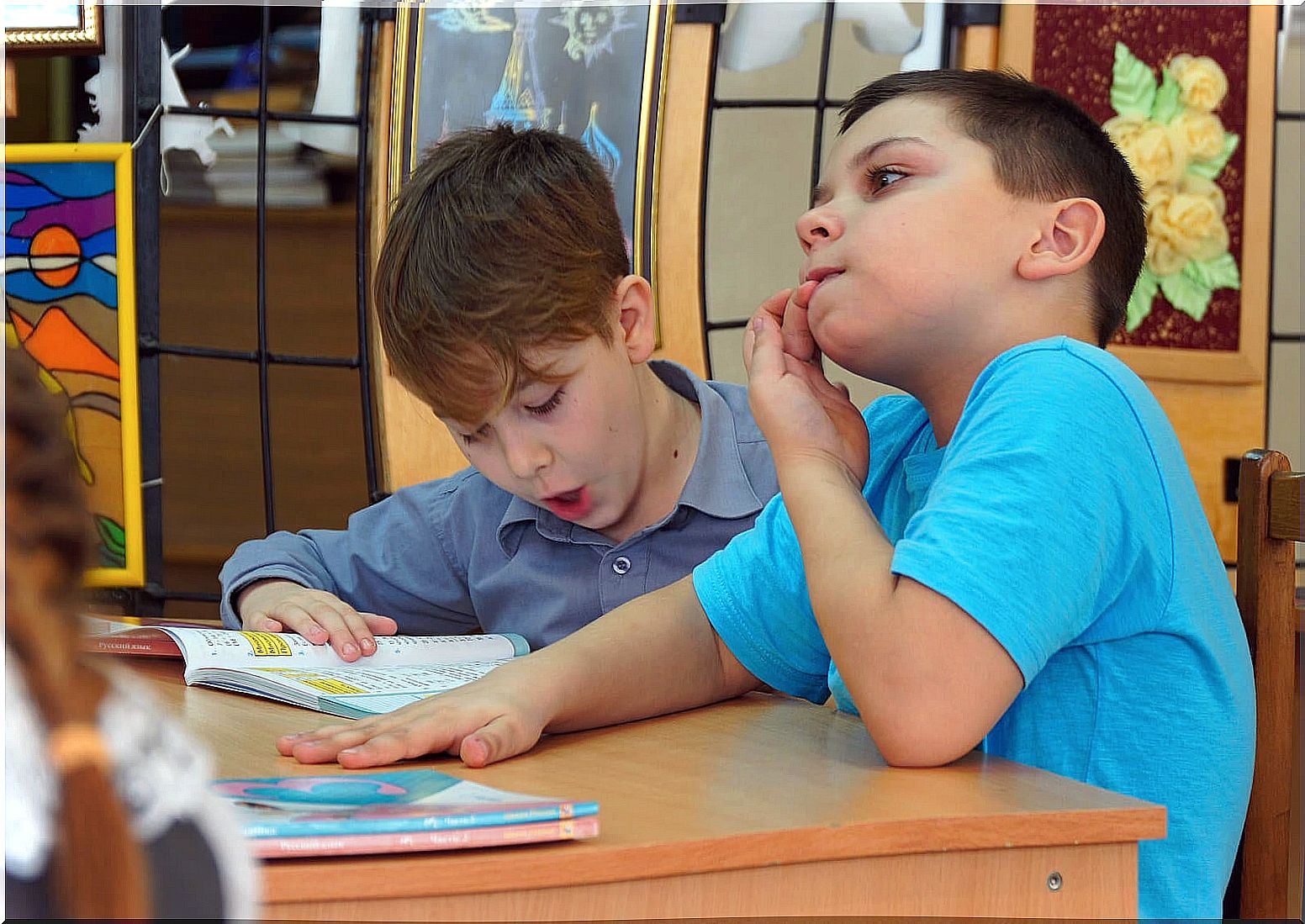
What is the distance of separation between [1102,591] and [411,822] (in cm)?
42

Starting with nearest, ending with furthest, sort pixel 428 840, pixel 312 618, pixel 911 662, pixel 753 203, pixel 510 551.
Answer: pixel 428 840, pixel 911 662, pixel 312 618, pixel 510 551, pixel 753 203

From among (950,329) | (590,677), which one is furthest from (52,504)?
(950,329)

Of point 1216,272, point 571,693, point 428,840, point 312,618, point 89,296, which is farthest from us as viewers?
point 1216,272

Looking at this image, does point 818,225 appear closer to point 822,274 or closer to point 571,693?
point 822,274

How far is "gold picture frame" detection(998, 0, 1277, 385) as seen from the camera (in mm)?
2586

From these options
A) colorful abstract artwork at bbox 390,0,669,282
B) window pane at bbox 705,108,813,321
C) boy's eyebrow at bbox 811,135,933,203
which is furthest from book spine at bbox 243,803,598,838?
window pane at bbox 705,108,813,321

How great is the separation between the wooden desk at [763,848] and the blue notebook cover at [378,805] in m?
0.01

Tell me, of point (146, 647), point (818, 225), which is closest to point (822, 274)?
point (818, 225)

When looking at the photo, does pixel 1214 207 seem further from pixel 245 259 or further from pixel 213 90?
pixel 245 259

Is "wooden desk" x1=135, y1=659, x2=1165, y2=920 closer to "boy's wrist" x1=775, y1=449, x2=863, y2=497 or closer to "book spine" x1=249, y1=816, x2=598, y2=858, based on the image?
"book spine" x1=249, y1=816, x2=598, y2=858

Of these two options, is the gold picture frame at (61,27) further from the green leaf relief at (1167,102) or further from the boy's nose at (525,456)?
the green leaf relief at (1167,102)

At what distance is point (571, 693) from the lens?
82 cm

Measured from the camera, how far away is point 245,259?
3.40 m

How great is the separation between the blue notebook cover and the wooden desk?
0.01 metres
